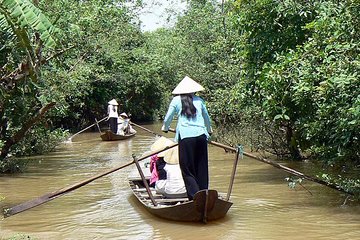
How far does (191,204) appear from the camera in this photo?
7164 millimetres

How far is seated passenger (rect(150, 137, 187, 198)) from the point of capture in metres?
8.12

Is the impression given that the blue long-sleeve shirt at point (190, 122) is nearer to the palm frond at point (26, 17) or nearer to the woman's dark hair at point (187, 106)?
the woman's dark hair at point (187, 106)

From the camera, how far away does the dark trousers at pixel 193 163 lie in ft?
24.4

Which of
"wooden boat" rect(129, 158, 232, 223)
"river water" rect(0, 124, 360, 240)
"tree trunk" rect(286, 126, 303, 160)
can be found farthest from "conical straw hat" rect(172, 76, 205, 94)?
"tree trunk" rect(286, 126, 303, 160)

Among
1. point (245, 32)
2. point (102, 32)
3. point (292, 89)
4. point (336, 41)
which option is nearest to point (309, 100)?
point (292, 89)

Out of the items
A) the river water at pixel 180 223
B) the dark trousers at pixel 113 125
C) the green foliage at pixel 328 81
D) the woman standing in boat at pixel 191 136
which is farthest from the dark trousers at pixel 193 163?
the dark trousers at pixel 113 125

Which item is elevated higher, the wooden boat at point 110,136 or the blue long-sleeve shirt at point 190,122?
the blue long-sleeve shirt at point 190,122

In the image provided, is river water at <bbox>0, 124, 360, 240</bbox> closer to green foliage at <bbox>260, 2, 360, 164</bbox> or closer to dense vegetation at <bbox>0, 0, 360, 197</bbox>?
dense vegetation at <bbox>0, 0, 360, 197</bbox>

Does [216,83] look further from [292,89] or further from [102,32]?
[292,89]

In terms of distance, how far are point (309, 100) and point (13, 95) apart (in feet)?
19.5

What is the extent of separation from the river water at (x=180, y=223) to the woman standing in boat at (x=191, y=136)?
0.62 m

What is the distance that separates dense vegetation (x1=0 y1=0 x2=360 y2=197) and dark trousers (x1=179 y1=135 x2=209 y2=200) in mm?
1732

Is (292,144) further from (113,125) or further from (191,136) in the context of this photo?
(113,125)

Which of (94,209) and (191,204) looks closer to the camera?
(191,204)
